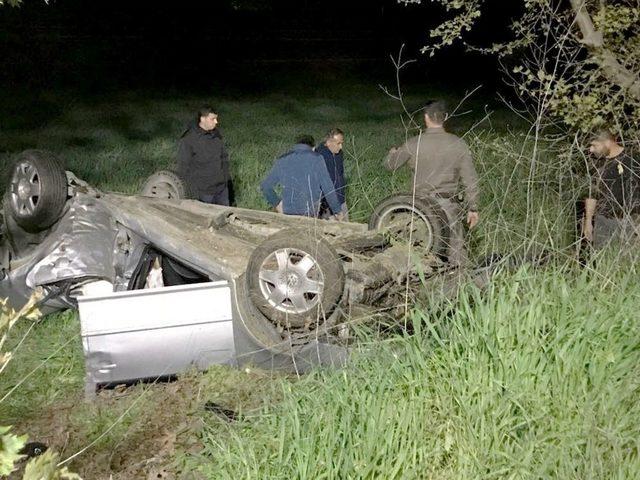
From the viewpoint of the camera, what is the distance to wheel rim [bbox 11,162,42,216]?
22.9 feet

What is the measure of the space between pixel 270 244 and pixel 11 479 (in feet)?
6.73

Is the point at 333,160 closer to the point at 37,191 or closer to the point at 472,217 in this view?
the point at 472,217

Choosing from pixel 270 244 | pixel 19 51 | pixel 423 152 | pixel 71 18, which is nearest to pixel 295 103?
pixel 19 51

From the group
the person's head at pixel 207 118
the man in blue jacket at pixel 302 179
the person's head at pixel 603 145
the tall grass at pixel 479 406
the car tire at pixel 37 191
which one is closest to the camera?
the tall grass at pixel 479 406

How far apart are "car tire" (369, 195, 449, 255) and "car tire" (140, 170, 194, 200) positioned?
2198 mm

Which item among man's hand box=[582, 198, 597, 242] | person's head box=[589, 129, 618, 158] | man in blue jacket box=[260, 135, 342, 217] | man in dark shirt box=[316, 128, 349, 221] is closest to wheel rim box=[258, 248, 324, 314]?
man's hand box=[582, 198, 597, 242]

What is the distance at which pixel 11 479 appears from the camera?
5.12 metres

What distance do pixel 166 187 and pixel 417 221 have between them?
2648 millimetres

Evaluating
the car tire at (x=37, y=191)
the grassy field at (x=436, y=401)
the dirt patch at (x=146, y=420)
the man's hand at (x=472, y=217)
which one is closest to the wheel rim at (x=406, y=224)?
the grassy field at (x=436, y=401)

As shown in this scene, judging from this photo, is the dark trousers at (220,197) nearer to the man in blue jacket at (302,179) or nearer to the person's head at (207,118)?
the person's head at (207,118)

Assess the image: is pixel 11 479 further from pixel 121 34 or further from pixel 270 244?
pixel 121 34

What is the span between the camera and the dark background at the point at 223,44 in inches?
952

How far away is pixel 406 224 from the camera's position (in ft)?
23.6

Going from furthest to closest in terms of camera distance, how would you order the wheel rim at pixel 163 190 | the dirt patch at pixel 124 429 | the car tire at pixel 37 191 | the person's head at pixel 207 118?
the person's head at pixel 207 118, the wheel rim at pixel 163 190, the car tire at pixel 37 191, the dirt patch at pixel 124 429
